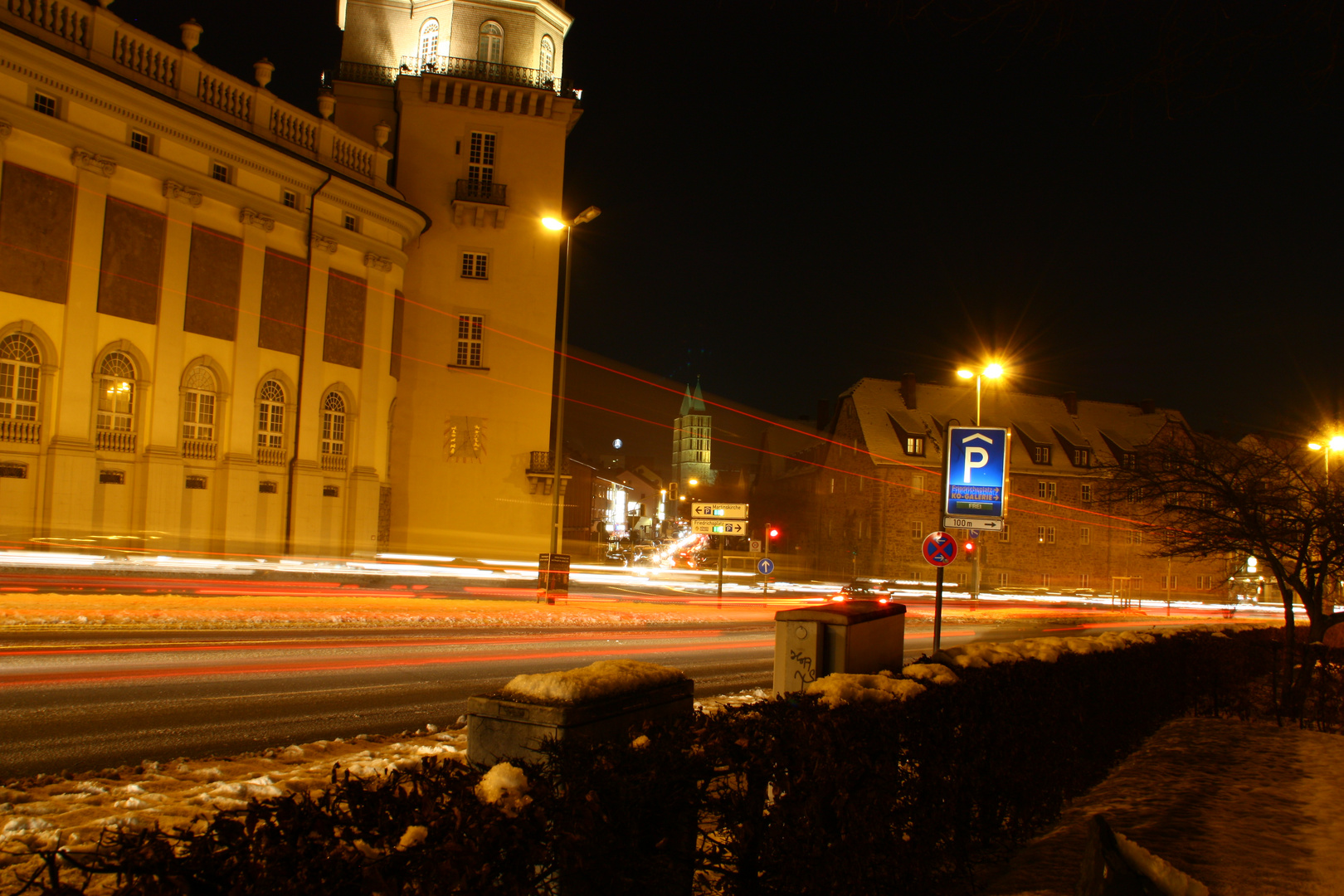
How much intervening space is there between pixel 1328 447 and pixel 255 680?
1851cm

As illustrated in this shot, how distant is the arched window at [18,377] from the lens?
25266 mm

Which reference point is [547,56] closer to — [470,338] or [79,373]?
[470,338]

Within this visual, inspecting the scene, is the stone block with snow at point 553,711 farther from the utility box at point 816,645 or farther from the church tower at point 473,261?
the church tower at point 473,261

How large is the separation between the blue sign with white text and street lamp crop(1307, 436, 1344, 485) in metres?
7.35

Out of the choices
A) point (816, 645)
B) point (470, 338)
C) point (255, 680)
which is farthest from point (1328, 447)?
point (470, 338)

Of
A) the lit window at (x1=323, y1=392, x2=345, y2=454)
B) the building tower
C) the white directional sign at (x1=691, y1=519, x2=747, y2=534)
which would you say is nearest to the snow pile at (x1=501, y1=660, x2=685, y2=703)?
the white directional sign at (x1=691, y1=519, x2=747, y2=534)

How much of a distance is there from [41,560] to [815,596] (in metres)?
25.6

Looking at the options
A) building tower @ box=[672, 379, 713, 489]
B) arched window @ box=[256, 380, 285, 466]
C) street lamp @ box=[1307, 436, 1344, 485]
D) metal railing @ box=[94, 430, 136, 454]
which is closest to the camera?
street lamp @ box=[1307, 436, 1344, 485]

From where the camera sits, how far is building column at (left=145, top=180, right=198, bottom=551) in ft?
93.1

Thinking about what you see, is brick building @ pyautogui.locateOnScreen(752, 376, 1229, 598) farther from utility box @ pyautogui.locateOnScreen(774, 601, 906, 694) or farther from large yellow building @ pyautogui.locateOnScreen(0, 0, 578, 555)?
utility box @ pyautogui.locateOnScreen(774, 601, 906, 694)

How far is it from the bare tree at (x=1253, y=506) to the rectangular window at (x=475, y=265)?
105 ft

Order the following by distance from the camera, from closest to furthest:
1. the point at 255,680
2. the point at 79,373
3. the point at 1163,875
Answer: the point at 1163,875 → the point at 255,680 → the point at 79,373

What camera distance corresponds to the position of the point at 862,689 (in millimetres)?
4980

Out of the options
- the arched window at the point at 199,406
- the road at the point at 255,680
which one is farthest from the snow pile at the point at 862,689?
the arched window at the point at 199,406
